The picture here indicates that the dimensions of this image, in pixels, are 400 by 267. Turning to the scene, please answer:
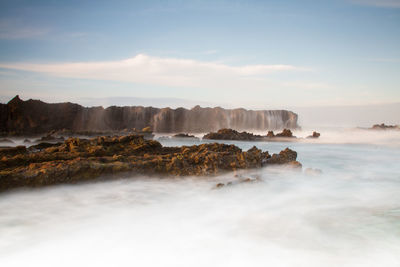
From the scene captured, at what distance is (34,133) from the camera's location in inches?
479

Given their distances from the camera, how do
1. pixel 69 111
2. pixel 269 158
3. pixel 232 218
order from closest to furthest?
pixel 232 218 < pixel 269 158 < pixel 69 111

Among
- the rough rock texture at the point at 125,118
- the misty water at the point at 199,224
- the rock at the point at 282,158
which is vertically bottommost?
the misty water at the point at 199,224

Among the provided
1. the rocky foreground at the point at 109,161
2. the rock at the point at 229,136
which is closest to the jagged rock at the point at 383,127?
the rock at the point at 229,136

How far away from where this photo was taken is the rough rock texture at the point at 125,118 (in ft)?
39.2

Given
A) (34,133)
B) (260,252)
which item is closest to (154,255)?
(260,252)

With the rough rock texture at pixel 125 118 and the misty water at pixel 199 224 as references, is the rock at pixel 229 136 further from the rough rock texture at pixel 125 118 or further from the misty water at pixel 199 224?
the misty water at pixel 199 224

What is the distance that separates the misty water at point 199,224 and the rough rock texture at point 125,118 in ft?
34.7

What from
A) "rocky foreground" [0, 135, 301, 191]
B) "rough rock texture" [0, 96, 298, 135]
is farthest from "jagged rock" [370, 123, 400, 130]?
"rocky foreground" [0, 135, 301, 191]

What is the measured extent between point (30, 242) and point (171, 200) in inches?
53.1

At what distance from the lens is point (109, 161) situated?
→ 11.8 ft

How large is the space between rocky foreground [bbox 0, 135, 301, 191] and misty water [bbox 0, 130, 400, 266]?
0.50 ft

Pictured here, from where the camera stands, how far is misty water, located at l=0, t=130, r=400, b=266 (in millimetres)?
1861

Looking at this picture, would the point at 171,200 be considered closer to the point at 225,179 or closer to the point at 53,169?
the point at 225,179

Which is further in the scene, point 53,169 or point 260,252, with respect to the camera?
point 53,169
